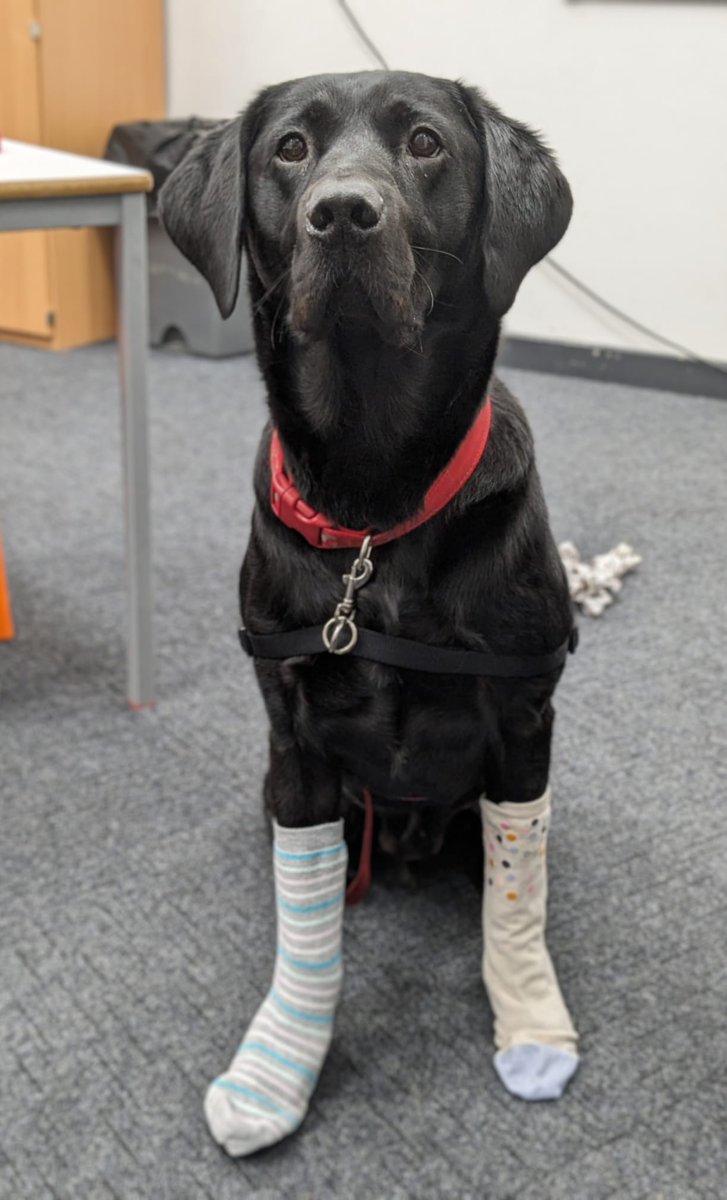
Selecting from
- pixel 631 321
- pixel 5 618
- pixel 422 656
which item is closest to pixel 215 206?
pixel 422 656

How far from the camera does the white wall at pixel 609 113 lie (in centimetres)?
307

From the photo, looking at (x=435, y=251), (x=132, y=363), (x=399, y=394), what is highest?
(x=435, y=251)

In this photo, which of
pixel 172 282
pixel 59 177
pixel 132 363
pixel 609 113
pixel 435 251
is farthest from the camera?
pixel 172 282

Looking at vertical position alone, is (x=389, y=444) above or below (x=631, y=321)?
above

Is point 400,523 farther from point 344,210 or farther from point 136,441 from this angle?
point 136,441

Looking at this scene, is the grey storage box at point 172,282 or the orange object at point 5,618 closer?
the orange object at point 5,618

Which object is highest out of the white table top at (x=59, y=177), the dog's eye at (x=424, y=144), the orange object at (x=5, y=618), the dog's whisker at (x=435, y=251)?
the dog's eye at (x=424, y=144)

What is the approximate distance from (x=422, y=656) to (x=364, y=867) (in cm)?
35

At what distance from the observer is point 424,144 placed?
98cm

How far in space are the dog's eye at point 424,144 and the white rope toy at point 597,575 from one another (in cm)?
112

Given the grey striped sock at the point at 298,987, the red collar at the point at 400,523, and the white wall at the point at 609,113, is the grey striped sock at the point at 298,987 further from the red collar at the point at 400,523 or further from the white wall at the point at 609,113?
the white wall at the point at 609,113

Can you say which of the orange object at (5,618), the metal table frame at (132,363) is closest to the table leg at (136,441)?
the metal table frame at (132,363)

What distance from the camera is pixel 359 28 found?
3.42 m

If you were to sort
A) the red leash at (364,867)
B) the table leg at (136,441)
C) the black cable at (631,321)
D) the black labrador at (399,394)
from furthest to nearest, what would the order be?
the black cable at (631,321), the table leg at (136,441), the red leash at (364,867), the black labrador at (399,394)
